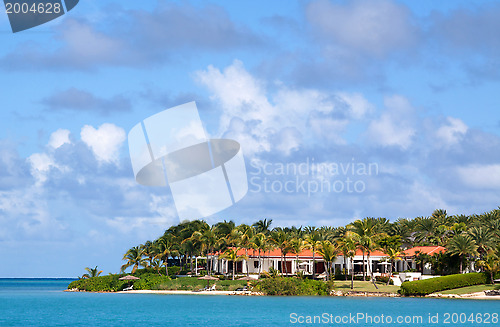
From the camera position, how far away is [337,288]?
91.6m

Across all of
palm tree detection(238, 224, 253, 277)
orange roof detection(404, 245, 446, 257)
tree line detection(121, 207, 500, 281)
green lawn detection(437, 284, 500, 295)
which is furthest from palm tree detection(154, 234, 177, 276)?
green lawn detection(437, 284, 500, 295)

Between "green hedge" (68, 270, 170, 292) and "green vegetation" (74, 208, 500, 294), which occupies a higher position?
"green vegetation" (74, 208, 500, 294)

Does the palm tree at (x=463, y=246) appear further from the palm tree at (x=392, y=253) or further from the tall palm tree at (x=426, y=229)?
the tall palm tree at (x=426, y=229)

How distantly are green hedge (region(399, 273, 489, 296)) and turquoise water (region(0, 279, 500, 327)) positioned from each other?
3240 mm

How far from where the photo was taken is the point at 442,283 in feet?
273

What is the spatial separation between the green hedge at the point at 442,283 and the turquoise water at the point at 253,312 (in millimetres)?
3240

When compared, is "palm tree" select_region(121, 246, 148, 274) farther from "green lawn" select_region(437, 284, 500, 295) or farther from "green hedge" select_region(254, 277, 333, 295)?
"green lawn" select_region(437, 284, 500, 295)

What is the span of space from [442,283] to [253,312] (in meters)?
30.1

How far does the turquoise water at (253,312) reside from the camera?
56.6m

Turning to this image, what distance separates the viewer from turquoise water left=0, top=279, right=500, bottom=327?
56.6 meters

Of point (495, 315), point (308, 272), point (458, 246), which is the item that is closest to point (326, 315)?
point (495, 315)

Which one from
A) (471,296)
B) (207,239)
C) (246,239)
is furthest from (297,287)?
(471,296)

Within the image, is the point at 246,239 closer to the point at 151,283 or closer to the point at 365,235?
the point at 151,283

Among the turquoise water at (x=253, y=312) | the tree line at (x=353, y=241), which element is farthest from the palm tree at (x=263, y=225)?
the turquoise water at (x=253, y=312)
